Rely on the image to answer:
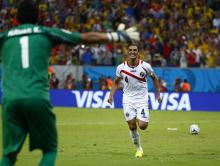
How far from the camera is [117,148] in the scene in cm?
1730

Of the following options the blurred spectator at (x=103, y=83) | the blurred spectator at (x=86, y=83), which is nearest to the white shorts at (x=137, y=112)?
the blurred spectator at (x=103, y=83)

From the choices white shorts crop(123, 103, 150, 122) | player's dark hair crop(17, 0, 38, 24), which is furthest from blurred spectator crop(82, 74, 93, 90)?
player's dark hair crop(17, 0, 38, 24)

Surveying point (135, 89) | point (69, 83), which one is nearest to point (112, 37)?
point (135, 89)

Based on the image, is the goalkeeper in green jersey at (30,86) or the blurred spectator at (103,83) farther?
the blurred spectator at (103,83)

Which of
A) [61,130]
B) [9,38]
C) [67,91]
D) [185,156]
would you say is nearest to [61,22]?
[67,91]

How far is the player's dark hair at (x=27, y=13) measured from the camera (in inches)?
350

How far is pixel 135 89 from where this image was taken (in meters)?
16.6

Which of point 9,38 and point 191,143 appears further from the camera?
point 191,143

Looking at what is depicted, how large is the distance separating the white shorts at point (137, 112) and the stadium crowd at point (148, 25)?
18656mm

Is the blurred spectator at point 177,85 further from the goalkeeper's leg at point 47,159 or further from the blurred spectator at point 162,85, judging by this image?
the goalkeeper's leg at point 47,159

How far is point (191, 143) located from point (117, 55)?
698 inches

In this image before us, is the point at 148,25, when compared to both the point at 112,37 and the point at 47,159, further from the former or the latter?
the point at 47,159

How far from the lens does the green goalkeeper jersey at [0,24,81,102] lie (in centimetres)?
873

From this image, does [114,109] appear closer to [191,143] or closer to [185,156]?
[191,143]
